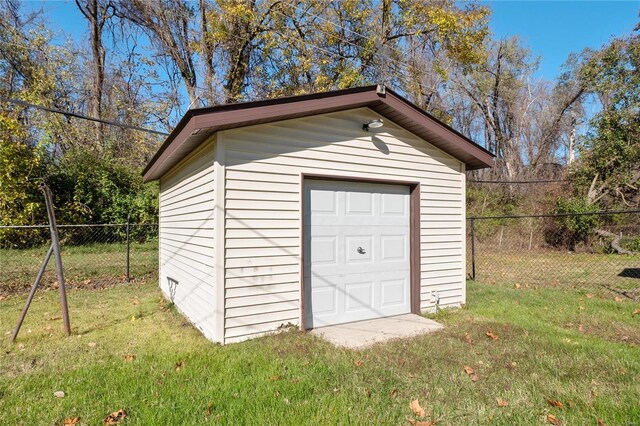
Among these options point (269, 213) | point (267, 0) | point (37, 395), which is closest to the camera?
point (37, 395)

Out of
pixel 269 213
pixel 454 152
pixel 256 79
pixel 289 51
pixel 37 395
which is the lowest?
pixel 37 395

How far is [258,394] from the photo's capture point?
2.98 meters

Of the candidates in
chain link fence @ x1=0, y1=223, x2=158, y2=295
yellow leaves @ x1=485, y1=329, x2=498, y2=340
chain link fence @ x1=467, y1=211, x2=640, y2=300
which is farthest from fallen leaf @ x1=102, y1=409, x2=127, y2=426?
chain link fence @ x1=467, y1=211, x2=640, y2=300

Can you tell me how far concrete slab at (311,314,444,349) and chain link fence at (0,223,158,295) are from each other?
5.32 m

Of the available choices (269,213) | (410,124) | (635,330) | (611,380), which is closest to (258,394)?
(269,213)

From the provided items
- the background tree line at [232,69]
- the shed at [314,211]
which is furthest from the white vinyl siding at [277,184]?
the background tree line at [232,69]

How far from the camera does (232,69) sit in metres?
15.7

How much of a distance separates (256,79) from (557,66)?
1759 cm

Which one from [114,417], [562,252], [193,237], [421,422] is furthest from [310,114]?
[562,252]

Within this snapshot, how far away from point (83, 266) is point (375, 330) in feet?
24.2

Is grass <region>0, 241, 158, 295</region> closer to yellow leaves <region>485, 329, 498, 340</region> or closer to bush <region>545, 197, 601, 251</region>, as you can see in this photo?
yellow leaves <region>485, 329, 498, 340</region>

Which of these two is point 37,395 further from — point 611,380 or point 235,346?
point 611,380

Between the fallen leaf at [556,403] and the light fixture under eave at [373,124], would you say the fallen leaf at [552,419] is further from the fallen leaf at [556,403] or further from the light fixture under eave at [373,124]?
the light fixture under eave at [373,124]

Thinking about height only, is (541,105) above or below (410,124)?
above
